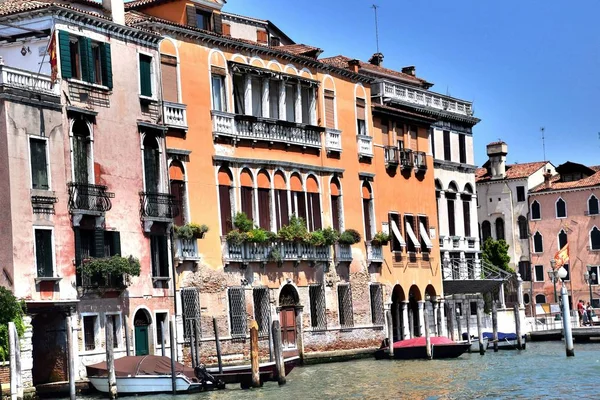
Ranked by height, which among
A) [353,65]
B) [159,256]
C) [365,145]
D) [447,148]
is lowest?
[159,256]

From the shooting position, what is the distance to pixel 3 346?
94.2ft

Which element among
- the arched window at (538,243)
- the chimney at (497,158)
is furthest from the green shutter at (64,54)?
the arched window at (538,243)

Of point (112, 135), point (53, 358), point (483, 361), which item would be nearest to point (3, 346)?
point (53, 358)

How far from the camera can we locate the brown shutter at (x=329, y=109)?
140 ft

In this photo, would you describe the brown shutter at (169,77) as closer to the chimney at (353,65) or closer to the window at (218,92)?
the window at (218,92)

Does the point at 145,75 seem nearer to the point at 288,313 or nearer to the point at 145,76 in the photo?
the point at 145,76

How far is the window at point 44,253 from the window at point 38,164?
39.1 inches

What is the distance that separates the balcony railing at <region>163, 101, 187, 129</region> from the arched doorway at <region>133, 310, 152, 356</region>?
4875 millimetres

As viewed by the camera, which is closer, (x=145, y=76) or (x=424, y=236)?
(x=145, y=76)

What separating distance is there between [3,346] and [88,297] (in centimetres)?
327

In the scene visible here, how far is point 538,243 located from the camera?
228ft

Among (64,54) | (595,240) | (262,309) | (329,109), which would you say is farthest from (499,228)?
(64,54)

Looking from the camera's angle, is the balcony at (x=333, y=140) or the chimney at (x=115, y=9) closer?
the chimney at (x=115, y=9)

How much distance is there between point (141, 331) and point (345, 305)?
10337mm
